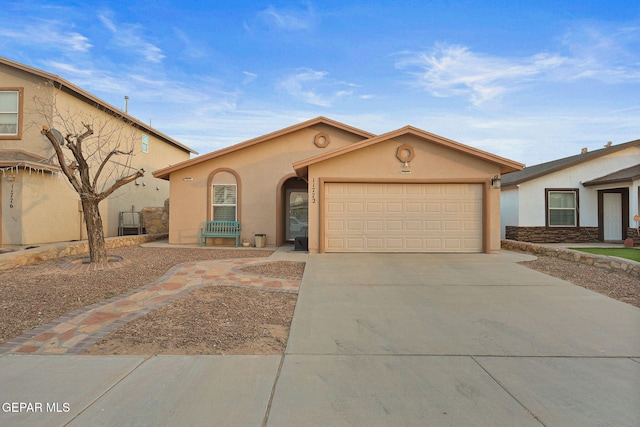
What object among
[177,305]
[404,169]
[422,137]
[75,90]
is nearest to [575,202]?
A: [422,137]

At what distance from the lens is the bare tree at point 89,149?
8.84 m

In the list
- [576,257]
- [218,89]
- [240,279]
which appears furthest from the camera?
[218,89]

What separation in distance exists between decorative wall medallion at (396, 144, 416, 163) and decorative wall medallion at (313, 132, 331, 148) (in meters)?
3.95

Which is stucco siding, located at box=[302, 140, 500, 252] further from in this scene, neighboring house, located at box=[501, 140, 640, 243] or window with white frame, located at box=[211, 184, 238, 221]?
neighboring house, located at box=[501, 140, 640, 243]

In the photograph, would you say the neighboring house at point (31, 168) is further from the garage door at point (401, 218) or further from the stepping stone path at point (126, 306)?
the garage door at point (401, 218)

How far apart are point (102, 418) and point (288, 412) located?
1409 mm

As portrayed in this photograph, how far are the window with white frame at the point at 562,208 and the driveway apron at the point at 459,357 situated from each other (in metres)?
10.0

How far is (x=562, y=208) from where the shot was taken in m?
15.7

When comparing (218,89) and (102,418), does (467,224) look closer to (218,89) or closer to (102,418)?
(102,418)

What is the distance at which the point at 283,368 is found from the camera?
3.62m

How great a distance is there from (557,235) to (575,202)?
1.69m

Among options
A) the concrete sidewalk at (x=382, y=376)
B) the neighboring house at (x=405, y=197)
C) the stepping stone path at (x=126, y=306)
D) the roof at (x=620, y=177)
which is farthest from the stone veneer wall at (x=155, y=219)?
the roof at (x=620, y=177)

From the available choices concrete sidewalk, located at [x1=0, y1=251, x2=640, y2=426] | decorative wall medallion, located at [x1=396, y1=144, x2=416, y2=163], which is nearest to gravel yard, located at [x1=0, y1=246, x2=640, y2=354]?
concrete sidewalk, located at [x1=0, y1=251, x2=640, y2=426]

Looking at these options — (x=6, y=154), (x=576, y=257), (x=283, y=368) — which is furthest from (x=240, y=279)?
(x=6, y=154)
